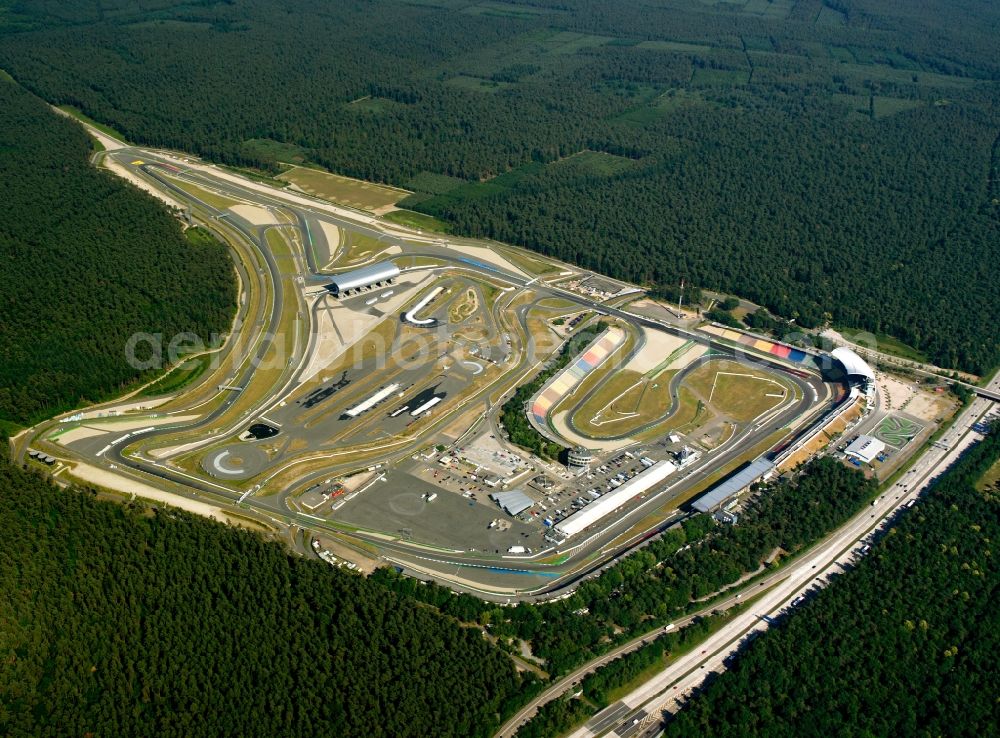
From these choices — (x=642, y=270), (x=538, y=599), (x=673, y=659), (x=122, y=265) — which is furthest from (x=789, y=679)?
(x=122, y=265)

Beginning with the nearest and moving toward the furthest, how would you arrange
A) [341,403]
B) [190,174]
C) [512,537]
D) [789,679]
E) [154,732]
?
[154,732]
[789,679]
[512,537]
[341,403]
[190,174]

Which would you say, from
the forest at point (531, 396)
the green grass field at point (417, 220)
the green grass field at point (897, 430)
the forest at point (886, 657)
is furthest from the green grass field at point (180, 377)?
the green grass field at point (897, 430)

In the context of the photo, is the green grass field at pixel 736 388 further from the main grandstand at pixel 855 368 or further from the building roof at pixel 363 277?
the building roof at pixel 363 277

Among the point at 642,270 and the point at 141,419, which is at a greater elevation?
the point at 642,270

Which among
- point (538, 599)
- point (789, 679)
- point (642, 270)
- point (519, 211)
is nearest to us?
point (789, 679)

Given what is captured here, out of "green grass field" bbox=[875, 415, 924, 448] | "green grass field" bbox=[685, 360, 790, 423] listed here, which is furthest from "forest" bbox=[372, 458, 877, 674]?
"green grass field" bbox=[685, 360, 790, 423]

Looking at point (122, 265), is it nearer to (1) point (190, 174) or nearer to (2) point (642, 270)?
(1) point (190, 174)

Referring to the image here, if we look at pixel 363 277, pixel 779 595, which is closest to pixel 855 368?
pixel 779 595
